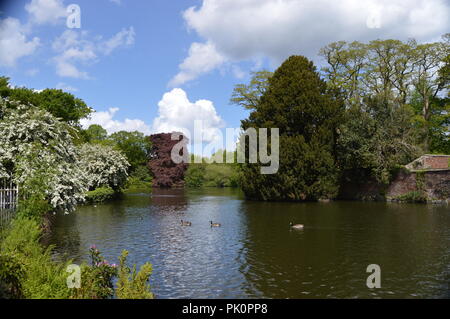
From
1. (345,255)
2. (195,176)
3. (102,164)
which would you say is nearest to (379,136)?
(345,255)

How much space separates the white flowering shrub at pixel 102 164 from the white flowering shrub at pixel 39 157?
26059 mm

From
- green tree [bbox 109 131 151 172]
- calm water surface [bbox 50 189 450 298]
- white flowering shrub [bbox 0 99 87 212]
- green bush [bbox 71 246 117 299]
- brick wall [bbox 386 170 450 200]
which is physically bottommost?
calm water surface [bbox 50 189 450 298]

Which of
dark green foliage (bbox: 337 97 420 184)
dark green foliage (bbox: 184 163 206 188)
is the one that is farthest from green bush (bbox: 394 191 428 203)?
dark green foliage (bbox: 184 163 206 188)

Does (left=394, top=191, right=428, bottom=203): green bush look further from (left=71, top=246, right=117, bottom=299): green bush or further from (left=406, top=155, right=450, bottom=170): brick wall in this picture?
(left=71, top=246, right=117, bottom=299): green bush

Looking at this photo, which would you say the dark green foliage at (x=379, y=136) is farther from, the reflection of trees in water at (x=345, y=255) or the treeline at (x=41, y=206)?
the treeline at (x=41, y=206)

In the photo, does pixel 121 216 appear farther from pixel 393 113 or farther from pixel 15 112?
pixel 393 113

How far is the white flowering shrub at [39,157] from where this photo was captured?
18.6 metres

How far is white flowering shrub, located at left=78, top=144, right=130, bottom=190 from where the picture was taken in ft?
159

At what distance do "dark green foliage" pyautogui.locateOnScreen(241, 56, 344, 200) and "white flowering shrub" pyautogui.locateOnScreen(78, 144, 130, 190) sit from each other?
1656cm

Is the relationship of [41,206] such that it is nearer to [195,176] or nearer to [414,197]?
[414,197]

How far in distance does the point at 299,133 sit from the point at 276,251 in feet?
97.9

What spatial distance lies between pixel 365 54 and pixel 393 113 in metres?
15.4

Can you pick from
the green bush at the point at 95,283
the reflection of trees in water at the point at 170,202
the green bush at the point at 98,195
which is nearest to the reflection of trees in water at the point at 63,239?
the green bush at the point at 95,283
